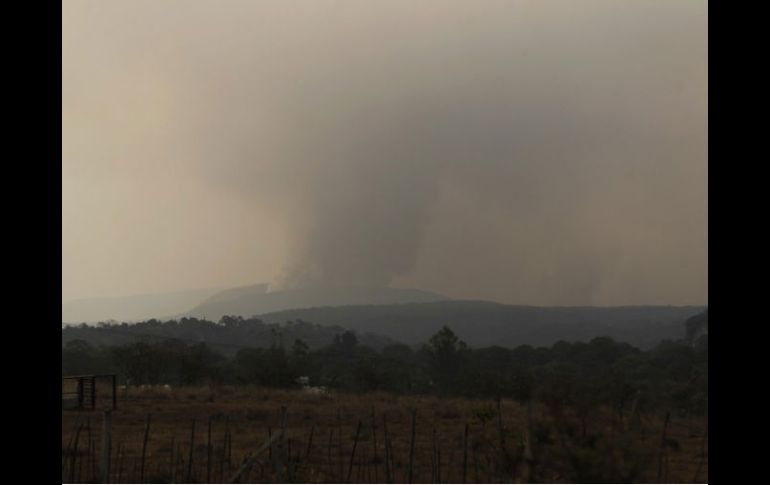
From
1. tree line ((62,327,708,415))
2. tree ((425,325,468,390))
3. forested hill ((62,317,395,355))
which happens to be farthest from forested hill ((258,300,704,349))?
tree line ((62,327,708,415))

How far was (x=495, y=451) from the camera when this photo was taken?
11.3 m

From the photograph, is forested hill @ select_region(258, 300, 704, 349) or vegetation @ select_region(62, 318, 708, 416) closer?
vegetation @ select_region(62, 318, 708, 416)

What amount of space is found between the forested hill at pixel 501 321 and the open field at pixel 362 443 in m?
44.4

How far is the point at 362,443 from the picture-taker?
1542 cm

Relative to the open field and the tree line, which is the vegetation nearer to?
the tree line

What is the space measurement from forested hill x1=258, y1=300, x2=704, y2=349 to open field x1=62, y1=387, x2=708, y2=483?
146 feet

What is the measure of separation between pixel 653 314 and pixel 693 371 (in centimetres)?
5511

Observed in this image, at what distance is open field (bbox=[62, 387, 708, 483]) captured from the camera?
9.12m

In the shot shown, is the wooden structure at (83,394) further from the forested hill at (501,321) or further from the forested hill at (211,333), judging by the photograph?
the forested hill at (501,321)

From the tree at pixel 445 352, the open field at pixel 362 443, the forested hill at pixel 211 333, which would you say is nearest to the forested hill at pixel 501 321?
the forested hill at pixel 211 333

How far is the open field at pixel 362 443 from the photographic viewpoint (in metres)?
9.12
